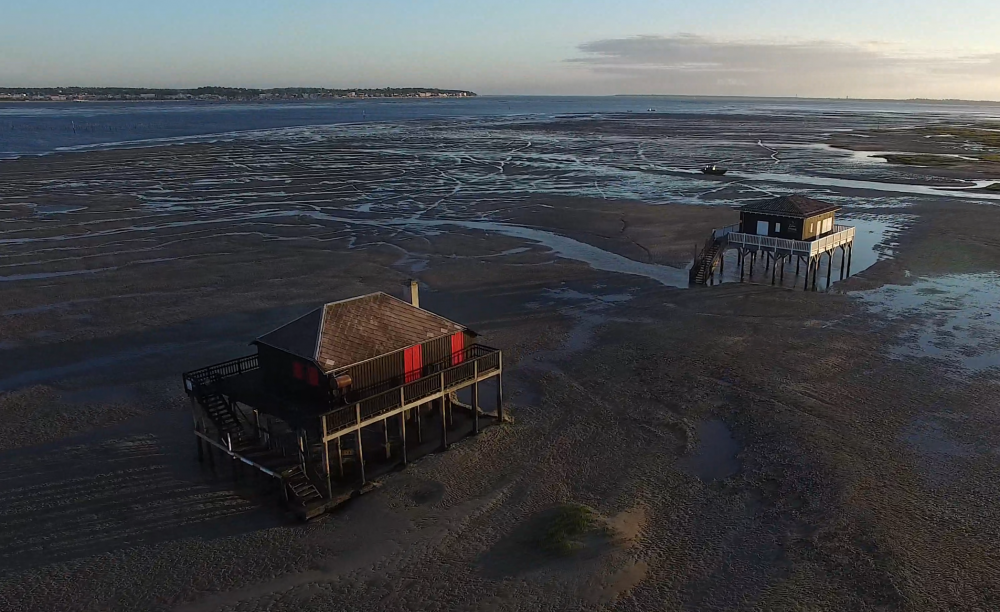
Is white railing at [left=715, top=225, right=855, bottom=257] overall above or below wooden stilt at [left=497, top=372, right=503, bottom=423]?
above

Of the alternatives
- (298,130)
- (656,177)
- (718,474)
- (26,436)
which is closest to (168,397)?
(26,436)

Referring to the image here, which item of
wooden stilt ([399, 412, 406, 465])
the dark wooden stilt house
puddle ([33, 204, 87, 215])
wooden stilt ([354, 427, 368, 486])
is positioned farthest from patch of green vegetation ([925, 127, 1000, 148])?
wooden stilt ([354, 427, 368, 486])

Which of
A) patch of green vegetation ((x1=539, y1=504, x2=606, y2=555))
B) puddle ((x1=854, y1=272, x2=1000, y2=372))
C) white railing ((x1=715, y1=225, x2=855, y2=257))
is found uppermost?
white railing ((x1=715, y1=225, x2=855, y2=257))

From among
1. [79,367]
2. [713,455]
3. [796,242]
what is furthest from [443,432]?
[796,242]

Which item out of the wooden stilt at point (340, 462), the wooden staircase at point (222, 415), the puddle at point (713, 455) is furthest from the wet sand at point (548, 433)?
the wooden stilt at point (340, 462)

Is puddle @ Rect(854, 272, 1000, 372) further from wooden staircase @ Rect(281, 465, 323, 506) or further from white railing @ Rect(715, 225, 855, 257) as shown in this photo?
wooden staircase @ Rect(281, 465, 323, 506)

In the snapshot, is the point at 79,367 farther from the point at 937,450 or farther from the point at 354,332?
the point at 937,450

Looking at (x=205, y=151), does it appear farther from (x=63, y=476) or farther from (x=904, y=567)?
(x=904, y=567)
